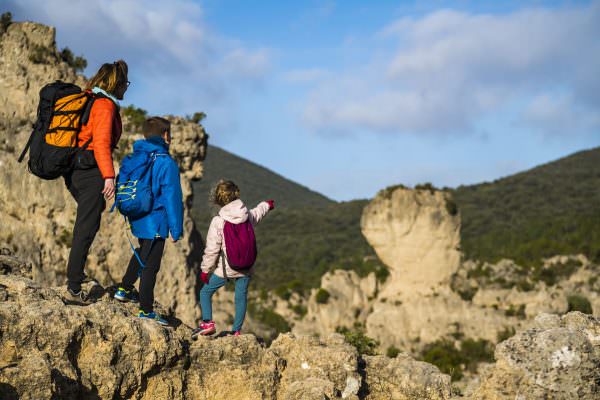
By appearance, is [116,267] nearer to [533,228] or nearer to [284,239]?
[533,228]

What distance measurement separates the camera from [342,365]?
202 inches

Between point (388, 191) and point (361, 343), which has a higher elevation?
point (388, 191)

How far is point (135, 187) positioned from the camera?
5.28m

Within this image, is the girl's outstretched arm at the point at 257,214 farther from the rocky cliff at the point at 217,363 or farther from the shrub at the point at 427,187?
the shrub at the point at 427,187

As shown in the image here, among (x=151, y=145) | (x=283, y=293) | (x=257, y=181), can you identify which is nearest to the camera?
(x=151, y=145)

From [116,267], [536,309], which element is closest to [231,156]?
[536,309]

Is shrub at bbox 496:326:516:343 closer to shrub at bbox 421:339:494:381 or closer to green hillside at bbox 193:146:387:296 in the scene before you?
shrub at bbox 421:339:494:381

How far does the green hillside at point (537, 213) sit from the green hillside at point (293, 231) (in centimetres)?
1159

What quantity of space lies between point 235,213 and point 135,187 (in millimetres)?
881

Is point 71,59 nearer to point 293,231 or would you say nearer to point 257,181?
A: point 293,231

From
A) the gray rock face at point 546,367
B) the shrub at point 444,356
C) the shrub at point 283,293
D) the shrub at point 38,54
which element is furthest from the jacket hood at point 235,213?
the shrub at point 283,293

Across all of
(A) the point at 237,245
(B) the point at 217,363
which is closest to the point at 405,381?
(B) the point at 217,363

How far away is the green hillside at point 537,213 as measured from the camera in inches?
2048

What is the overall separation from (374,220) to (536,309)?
36.0 ft
